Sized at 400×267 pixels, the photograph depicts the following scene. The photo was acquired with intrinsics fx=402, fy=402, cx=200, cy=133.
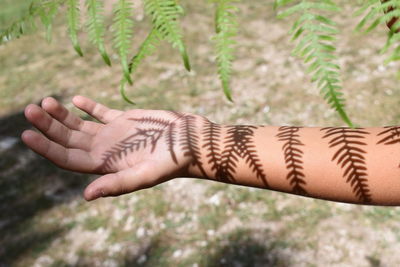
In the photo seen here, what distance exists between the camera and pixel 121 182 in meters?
1.76

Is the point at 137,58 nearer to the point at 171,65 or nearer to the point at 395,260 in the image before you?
the point at 395,260

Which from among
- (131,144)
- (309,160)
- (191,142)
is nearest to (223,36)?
(309,160)

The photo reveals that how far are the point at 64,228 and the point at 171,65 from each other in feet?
8.84

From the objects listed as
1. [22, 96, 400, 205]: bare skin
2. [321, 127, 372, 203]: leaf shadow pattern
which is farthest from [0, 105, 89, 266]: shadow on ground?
[321, 127, 372, 203]: leaf shadow pattern

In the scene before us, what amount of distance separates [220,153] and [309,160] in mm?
411

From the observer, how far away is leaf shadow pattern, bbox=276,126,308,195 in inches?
69.1

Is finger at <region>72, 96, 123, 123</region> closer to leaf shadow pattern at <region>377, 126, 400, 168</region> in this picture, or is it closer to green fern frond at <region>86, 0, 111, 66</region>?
green fern frond at <region>86, 0, 111, 66</region>

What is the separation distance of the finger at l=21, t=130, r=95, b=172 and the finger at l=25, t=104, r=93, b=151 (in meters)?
0.08

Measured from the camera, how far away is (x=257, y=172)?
6.00ft

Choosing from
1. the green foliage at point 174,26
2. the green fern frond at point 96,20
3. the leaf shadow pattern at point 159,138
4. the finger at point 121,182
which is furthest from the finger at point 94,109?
the green fern frond at point 96,20

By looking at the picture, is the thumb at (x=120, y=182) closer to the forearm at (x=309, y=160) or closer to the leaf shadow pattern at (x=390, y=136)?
the forearm at (x=309, y=160)

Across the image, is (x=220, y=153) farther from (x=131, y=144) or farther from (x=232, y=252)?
(x=232, y=252)

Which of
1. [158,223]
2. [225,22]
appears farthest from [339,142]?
[158,223]

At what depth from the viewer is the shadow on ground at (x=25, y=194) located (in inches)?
131
